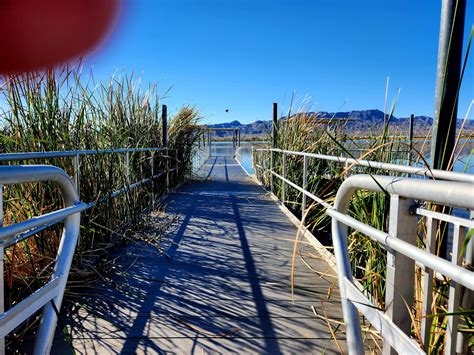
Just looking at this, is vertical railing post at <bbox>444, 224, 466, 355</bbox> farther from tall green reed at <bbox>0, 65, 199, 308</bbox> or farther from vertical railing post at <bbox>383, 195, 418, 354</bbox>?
tall green reed at <bbox>0, 65, 199, 308</bbox>

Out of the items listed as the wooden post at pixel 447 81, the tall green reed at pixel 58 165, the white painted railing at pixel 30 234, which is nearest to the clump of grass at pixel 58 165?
the tall green reed at pixel 58 165

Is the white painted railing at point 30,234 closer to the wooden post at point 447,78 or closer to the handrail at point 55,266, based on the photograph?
the handrail at point 55,266

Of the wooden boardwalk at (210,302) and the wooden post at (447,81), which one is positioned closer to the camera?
the wooden post at (447,81)

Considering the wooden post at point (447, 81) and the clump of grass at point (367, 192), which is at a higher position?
the wooden post at point (447, 81)

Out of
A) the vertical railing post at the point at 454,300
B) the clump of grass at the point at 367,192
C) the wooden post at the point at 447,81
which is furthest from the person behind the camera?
the wooden post at the point at 447,81

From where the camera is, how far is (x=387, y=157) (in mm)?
2098

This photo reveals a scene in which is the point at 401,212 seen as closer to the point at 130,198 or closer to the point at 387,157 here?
the point at 387,157

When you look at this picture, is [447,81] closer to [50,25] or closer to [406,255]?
[406,255]

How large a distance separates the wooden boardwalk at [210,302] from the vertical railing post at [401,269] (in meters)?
0.70

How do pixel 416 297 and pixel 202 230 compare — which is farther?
pixel 202 230

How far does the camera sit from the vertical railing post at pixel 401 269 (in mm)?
917

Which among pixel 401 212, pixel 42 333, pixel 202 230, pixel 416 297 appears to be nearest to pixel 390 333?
pixel 401 212

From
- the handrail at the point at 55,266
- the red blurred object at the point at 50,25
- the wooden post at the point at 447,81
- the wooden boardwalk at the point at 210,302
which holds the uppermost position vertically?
the red blurred object at the point at 50,25

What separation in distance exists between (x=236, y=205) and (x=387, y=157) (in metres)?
2.96
